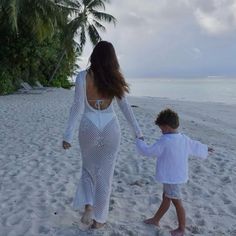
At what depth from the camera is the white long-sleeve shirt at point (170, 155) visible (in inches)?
152

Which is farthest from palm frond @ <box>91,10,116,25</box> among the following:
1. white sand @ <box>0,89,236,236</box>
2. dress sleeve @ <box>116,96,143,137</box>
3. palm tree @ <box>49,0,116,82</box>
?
dress sleeve @ <box>116,96,143,137</box>

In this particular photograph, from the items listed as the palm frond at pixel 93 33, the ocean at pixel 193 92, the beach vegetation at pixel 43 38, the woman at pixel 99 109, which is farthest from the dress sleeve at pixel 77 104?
the palm frond at pixel 93 33

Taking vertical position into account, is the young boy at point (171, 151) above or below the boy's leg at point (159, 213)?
above

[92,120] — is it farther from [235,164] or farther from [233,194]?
[235,164]

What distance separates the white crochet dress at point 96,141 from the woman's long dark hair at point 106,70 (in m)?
0.12

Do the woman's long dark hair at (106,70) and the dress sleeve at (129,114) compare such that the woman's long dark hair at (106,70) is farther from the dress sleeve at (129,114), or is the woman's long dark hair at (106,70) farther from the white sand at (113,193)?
the white sand at (113,193)

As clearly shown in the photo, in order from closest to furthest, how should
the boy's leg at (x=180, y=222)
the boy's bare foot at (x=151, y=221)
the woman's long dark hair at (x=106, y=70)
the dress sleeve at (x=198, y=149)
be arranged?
1. the woman's long dark hair at (x=106, y=70)
2. the dress sleeve at (x=198, y=149)
3. the boy's leg at (x=180, y=222)
4. the boy's bare foot at (x=151, y=221)

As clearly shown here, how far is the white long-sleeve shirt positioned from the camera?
3.85m

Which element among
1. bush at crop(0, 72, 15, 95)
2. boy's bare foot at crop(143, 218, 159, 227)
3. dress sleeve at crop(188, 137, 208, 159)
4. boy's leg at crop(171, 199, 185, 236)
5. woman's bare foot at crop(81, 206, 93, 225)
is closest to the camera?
dress sleeve at crop(188, 137, 208, 159)

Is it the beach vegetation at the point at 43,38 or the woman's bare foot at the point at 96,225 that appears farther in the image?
the beach vegetation at the point at 43,38

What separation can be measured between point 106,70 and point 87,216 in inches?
58.0

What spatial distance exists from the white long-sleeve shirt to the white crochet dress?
0.97 feet

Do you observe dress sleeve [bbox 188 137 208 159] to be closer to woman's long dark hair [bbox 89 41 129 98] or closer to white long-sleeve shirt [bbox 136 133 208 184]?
white long-sleeve shirt [bbox 136 133 208 184]

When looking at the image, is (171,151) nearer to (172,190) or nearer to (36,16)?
(172,190)
